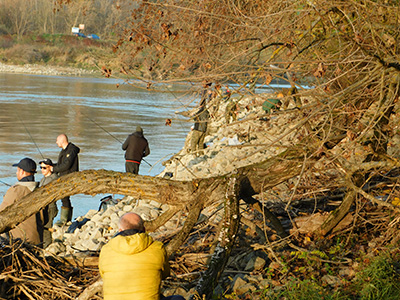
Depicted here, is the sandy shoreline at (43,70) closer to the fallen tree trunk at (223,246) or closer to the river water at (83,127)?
the river water at (83,127)

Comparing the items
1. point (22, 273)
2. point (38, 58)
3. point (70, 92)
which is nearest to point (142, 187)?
point (22, 273)

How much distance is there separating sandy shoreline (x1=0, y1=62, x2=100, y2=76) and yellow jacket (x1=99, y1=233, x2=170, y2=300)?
58.1m

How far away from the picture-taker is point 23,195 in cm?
661

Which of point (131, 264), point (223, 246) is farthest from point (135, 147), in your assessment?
point (131, 264)

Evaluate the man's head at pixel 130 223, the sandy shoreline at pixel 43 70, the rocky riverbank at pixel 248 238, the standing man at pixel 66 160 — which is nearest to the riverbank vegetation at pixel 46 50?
the sandy shoreline at pixel 43 70

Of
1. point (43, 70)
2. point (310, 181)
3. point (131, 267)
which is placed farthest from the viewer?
point (43, 70)

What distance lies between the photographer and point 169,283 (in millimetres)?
→ 5789

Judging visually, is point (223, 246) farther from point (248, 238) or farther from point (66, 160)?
point (66, 160)

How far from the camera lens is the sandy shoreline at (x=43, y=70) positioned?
6025cm

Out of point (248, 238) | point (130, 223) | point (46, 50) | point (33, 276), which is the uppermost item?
point (130, 223)

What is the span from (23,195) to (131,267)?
3069mm

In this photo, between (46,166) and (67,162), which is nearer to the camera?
(46,166)

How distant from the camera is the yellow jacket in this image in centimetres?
403

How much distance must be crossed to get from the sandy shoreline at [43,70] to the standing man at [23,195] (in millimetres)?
54805
